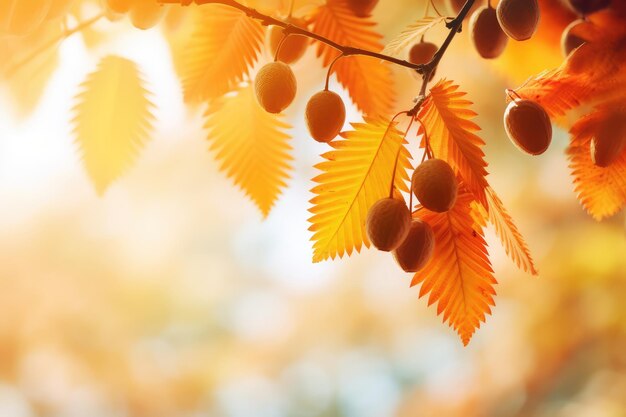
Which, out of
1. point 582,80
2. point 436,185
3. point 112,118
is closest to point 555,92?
point 582,80

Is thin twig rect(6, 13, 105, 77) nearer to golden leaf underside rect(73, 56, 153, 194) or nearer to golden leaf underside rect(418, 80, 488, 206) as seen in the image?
golden leaf underside rect(73, 56, 153, 194)

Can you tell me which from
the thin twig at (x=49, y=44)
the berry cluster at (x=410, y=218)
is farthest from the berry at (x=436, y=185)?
the thin twig at (x=49, y=44)

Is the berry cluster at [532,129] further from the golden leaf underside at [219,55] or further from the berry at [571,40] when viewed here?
the golden leaf underside at [219,55]

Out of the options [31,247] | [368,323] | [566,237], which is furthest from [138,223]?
[566,237]

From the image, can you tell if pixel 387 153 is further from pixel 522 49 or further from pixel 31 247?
pixel 31 247

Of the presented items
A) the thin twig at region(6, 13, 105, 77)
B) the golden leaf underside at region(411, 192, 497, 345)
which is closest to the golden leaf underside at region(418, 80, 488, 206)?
the golden leaf underside at region(411, 192, 497, 345)

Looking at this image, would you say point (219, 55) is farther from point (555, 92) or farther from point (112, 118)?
point (555, 92)
